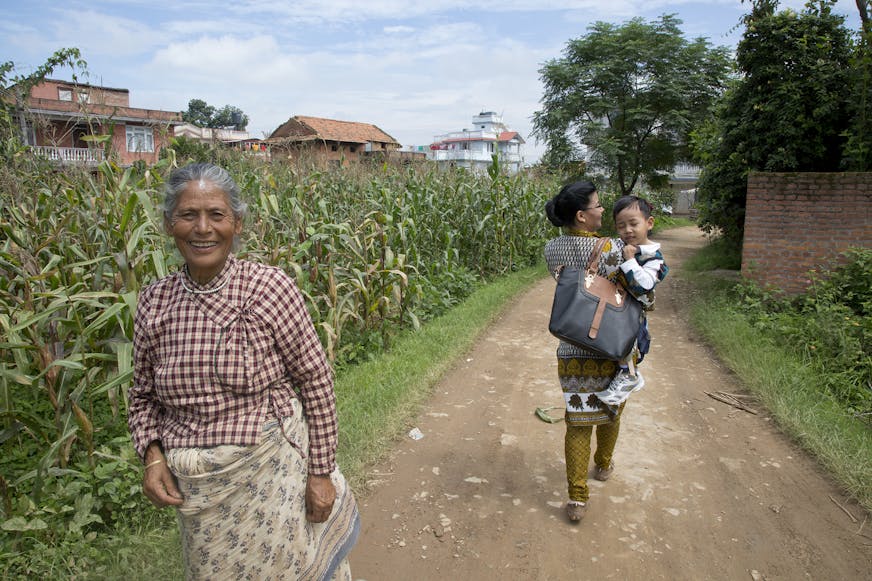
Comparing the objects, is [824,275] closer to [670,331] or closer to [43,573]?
[670,331]

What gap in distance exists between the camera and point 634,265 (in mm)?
2629

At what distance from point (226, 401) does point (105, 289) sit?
229 centimetres

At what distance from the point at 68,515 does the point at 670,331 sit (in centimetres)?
592

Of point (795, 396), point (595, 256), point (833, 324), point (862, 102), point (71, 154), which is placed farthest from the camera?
point (862, 102)

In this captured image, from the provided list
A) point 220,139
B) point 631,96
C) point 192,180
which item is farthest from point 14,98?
point 631,96

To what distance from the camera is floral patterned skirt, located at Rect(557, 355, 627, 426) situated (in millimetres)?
2803

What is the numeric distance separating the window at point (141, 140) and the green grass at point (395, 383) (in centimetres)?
250

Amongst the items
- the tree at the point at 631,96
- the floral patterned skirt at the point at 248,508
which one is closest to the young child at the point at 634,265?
the floral patterned skirt at the point at 248,508

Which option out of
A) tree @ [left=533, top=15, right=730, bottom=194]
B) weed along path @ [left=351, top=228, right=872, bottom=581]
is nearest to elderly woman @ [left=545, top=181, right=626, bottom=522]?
weed along path @ [left=351, top=228, right=872, bottom=581]

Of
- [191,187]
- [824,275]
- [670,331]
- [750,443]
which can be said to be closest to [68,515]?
[191,187]

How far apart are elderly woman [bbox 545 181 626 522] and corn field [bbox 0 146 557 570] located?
4.93 feet

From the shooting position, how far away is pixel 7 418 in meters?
2.72

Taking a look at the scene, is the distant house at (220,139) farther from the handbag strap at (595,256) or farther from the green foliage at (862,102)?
the green foliage at (862,102)

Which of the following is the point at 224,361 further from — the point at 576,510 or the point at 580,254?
the point at 576,510
